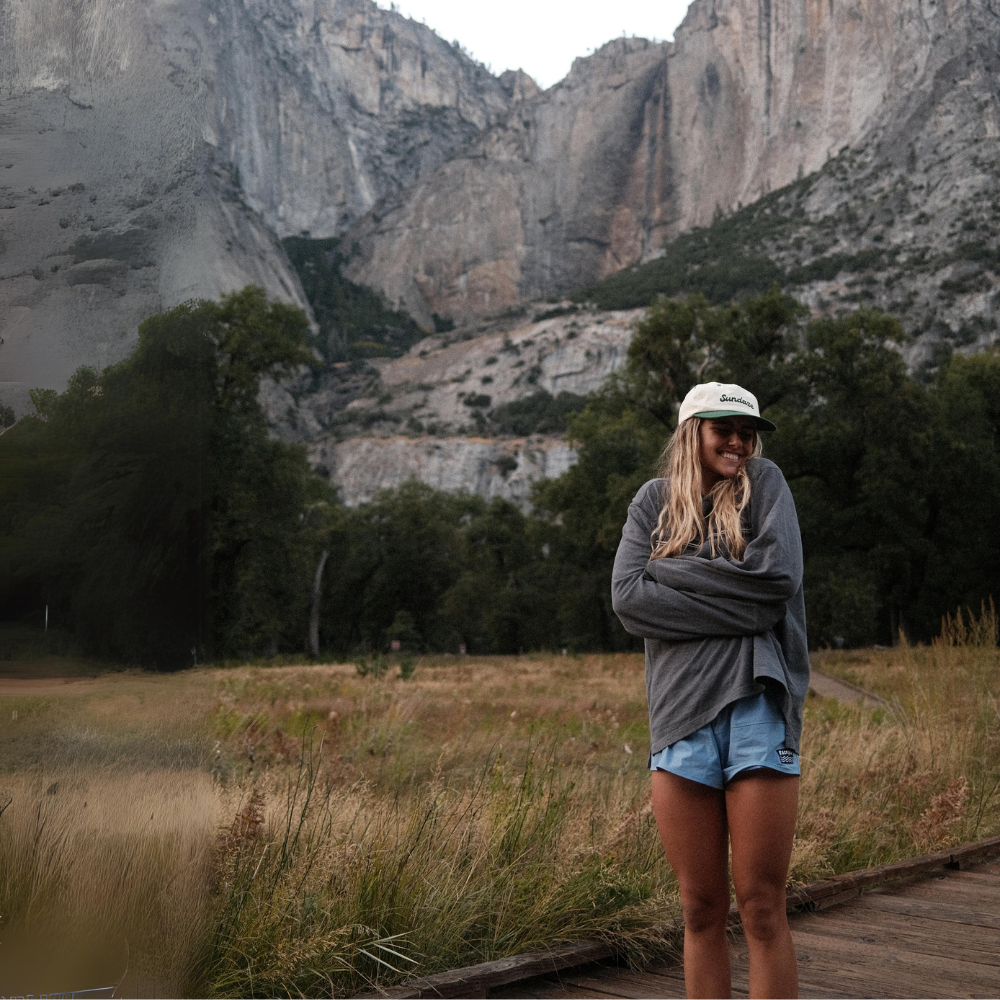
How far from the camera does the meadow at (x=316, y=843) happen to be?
66.7 inches

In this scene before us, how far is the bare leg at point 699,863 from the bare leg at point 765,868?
0.07 meters

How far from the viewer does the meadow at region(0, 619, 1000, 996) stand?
66.7 inches

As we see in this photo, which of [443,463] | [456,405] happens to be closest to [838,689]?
[443,463]

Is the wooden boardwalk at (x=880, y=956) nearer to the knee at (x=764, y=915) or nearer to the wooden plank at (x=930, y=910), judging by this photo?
the wooden plank at (x=930, y=910)

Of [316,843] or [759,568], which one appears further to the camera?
[316,843]

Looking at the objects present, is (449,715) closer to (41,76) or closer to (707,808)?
(707,808)

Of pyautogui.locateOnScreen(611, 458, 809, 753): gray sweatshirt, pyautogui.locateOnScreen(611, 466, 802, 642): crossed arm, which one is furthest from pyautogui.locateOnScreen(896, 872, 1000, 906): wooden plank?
pyautogui.locateOnScreen(611, 466, 802, 642): crossed arm

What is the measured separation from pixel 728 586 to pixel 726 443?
15.9 inches

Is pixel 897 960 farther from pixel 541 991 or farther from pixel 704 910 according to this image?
pixel 704 910

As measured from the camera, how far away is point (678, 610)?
2129 millimetres

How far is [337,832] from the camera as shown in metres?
3.25

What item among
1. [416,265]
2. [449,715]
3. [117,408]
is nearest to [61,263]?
[117,408]

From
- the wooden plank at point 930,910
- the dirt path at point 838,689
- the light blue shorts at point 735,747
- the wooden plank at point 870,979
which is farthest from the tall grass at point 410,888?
the dirt path at point 838,689

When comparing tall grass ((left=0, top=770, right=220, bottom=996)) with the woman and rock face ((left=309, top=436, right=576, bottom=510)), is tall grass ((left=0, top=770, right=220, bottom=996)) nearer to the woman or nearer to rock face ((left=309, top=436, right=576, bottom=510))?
the woman
